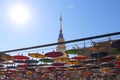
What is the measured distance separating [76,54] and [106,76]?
12342 millimetres

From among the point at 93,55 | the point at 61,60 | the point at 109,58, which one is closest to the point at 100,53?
the point at 93,55

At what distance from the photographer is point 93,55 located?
41.2 feet

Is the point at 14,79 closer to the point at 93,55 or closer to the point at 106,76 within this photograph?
the point at 106,76

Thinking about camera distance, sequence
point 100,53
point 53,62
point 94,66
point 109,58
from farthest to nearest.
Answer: point 94,66, point 53,62, point 109,58, point 100,53

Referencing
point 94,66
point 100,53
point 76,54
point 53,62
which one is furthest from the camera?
point 94,66

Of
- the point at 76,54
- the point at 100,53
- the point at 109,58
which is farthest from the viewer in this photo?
the point at 76,54

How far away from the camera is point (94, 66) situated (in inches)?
726

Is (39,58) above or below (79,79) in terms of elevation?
above

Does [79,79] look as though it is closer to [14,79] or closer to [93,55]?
[14,79]

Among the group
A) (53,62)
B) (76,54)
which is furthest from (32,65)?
(76,54)

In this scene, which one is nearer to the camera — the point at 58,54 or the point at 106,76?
the point at 58,54

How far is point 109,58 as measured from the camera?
1384 cm

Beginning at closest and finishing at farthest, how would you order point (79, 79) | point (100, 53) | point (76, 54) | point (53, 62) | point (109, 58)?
point (100, 53)
point (109, 58)
point (76, 54)
point (53, 62)
point (79, 79)

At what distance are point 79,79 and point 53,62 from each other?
451 inches
